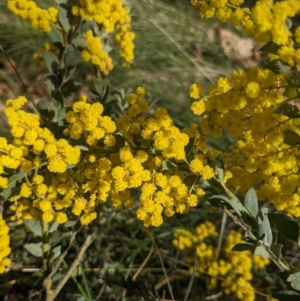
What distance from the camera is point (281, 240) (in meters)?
1.12

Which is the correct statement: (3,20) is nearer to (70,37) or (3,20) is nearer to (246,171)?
(70,37)

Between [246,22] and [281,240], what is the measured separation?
1.82 ft

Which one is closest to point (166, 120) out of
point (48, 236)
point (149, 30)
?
point (48, 236)

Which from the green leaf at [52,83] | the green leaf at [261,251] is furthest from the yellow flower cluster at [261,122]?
the green leaf at [52,83]

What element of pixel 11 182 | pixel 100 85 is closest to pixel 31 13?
pixel 100 85

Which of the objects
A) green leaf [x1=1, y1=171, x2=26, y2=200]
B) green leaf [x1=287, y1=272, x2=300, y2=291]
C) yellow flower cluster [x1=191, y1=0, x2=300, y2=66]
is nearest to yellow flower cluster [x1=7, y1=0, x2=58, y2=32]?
green leaf [x1=1, y1=171, x2=26, y2=200]

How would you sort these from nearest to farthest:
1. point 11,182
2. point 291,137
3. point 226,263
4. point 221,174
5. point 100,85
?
point 291,137 < point 221,174 < point 11,182 < point 100,85 < point 226,263

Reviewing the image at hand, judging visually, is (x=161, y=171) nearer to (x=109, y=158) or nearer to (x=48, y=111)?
(x=109, y=158)

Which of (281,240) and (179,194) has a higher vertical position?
(179,194)

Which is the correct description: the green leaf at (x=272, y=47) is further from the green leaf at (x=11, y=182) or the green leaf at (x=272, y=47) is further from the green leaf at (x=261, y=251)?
the green leaf at (x=11, y=182)

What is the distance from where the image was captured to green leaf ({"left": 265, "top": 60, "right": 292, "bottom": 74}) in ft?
2.58

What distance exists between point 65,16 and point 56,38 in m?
0.07

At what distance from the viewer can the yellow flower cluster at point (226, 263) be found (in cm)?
166

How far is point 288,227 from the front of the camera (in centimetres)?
100
